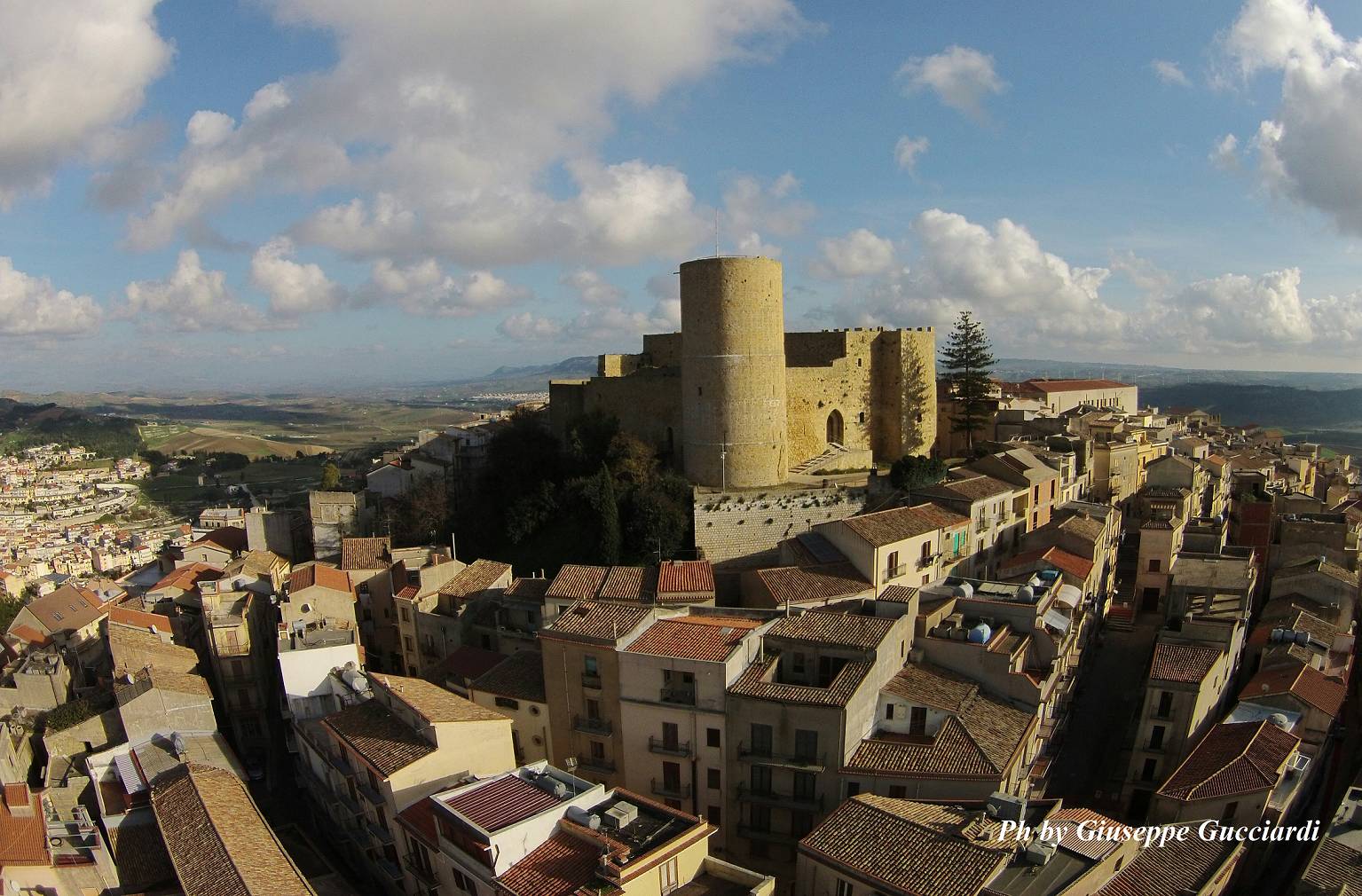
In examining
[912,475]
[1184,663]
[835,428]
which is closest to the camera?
[1184,663]

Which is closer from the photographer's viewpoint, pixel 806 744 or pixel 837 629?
pixel 806 744

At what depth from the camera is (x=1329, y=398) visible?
425 feet

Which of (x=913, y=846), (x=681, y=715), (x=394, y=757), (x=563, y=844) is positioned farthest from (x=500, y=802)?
(x=913, y=846)

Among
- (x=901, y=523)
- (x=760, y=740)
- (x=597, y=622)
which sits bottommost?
(x=760, y=740)

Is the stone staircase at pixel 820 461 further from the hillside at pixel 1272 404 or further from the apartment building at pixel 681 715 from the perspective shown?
the hillside at pixel 1272 404

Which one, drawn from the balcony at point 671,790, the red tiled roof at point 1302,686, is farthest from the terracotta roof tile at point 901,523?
the balcony at point 671,790

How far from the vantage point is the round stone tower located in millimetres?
29359

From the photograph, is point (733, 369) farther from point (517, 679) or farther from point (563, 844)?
point (563, 844)

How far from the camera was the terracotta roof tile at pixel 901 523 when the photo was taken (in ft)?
74.5

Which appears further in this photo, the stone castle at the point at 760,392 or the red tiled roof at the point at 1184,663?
the stone castle at the point at 760,392

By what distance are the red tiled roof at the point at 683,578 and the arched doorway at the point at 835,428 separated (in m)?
13.2

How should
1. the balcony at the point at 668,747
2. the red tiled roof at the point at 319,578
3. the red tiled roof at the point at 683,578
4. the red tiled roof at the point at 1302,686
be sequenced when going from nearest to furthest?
the balcony at the point at 668,747
the red tiled roof at the point at 1302,686
the red tiled roof at the point at 683,578
the red tiled roof at the point at 319,578

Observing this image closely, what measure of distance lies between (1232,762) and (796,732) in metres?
8.64

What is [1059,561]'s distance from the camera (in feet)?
77.1
